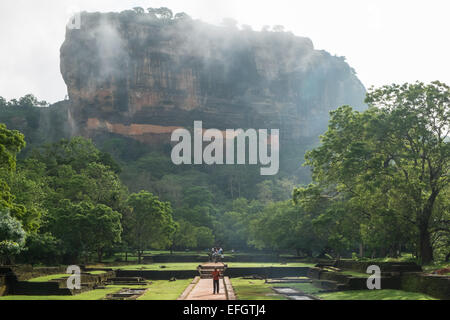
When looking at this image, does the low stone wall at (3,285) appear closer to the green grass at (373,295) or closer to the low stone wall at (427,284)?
the green grass at (373,295)

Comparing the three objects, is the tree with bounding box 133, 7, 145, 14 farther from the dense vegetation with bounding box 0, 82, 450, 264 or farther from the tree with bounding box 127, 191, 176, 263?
the tree with bounding box 127, 191, 176, 263

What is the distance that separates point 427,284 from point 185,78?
102726 mm

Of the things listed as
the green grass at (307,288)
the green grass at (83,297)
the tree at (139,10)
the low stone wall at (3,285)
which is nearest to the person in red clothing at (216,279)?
the green grass at (307,288)

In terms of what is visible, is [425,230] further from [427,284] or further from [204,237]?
[204,237]

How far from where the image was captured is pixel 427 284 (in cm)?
1614

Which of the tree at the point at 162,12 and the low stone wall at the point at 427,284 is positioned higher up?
the tree at the point at 162,12

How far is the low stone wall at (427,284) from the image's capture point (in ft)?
49.0

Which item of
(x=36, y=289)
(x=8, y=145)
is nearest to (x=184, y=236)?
(x=36, y=289)

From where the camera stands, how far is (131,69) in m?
109

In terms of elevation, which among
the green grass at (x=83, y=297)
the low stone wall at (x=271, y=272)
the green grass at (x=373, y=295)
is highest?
the green grass at (x=373, y=295)

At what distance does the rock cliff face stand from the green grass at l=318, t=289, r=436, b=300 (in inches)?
3668

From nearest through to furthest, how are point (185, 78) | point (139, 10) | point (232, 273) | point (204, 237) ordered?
point (232, 273)
point (204, 237)
point (185, 78)
point (139, 10)

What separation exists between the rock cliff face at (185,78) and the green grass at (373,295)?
93155 mm
